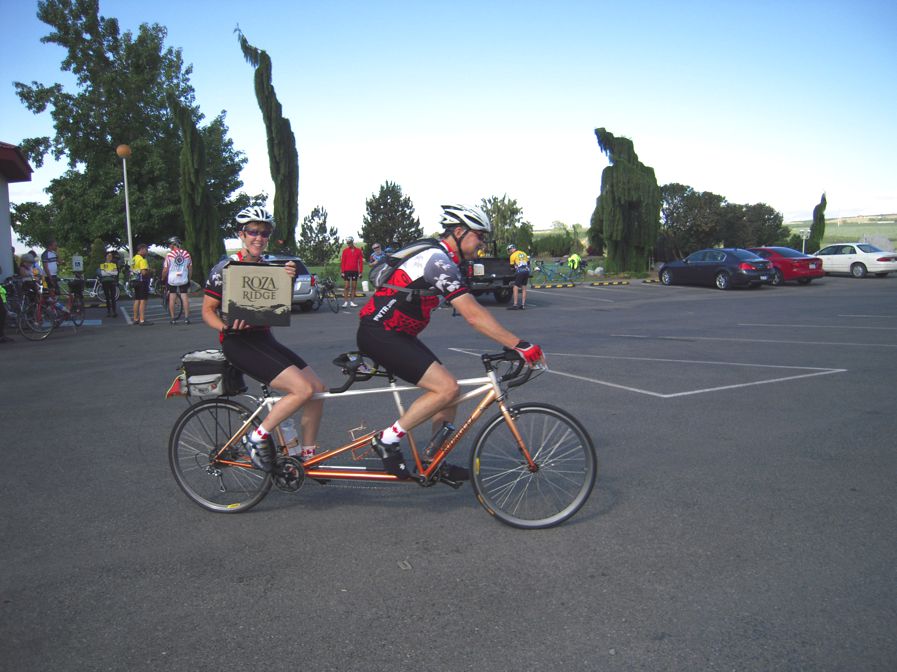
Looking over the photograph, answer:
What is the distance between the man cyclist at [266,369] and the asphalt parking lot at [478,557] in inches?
19.1

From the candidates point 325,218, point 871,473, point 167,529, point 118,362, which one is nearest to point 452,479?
point 167,529

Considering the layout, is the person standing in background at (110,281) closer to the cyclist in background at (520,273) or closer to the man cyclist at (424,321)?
the cyclist in background at (520,273)

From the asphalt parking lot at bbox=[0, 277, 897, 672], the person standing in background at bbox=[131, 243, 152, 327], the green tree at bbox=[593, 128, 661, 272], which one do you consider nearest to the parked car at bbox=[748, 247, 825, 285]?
the green tree at bbox=[593, 128, 661, 272]

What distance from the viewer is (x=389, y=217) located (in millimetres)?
101812

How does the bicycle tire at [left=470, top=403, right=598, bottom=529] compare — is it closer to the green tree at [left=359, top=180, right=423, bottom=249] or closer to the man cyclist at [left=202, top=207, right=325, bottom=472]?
the man cyclist at [left=202, top=207, right=325, bottom=472]

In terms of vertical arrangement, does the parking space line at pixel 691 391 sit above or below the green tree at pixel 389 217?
below

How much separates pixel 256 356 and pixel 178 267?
41.8 ft

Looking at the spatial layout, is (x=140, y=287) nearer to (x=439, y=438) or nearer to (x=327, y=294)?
(x=327, y=294)

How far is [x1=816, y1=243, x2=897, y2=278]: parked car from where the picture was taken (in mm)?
32391

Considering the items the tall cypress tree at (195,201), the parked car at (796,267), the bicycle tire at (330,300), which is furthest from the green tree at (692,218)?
the bicycle tire at (330,300)

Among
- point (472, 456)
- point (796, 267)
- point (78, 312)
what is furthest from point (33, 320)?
point (796, 267)

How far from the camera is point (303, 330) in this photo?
15078 mm

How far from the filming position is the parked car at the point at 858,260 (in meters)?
32.4

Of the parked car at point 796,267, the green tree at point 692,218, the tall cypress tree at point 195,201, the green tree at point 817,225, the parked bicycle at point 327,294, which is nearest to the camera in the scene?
the parked bicycle at point 327,294
